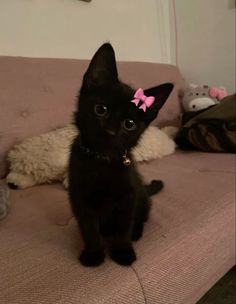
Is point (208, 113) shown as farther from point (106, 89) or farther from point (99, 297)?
point (99, 297)

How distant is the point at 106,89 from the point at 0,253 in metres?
0.47

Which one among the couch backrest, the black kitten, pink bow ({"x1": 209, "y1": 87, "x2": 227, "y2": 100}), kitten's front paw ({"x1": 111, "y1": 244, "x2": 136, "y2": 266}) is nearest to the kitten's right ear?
the black kitten

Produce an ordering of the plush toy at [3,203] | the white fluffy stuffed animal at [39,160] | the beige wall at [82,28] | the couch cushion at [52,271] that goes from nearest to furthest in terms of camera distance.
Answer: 1. the couch cushion at [52,271]
2. the plush toy at [3,203]
3. the white fluffy stuffed animal at [39,160]
4. the beige wall at [82,28]

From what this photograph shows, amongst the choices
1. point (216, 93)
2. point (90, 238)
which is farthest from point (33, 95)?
point (216, 93)

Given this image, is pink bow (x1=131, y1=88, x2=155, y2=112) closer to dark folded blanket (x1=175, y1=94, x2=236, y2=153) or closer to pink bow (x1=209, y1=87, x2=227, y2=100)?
dark folded blanket (x1=175, y1=94, x2=236, y2=153)

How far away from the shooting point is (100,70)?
74 centimetres

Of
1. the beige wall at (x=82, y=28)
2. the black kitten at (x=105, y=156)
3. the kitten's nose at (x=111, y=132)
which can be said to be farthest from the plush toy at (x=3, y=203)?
the beige wall at (x=82, y=28)

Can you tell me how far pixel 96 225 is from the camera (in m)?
0.75

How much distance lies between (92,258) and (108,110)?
0.34 meters

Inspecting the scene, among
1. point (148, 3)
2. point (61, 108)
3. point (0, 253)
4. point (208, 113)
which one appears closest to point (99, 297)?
point (0, 253)

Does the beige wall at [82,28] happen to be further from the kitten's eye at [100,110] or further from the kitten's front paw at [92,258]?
the kitten's front paw at [92,258]

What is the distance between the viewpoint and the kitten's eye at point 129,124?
70 cm

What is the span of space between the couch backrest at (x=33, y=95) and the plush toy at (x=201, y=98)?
0.72 metres

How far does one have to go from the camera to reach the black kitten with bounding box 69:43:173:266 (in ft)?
2.30
